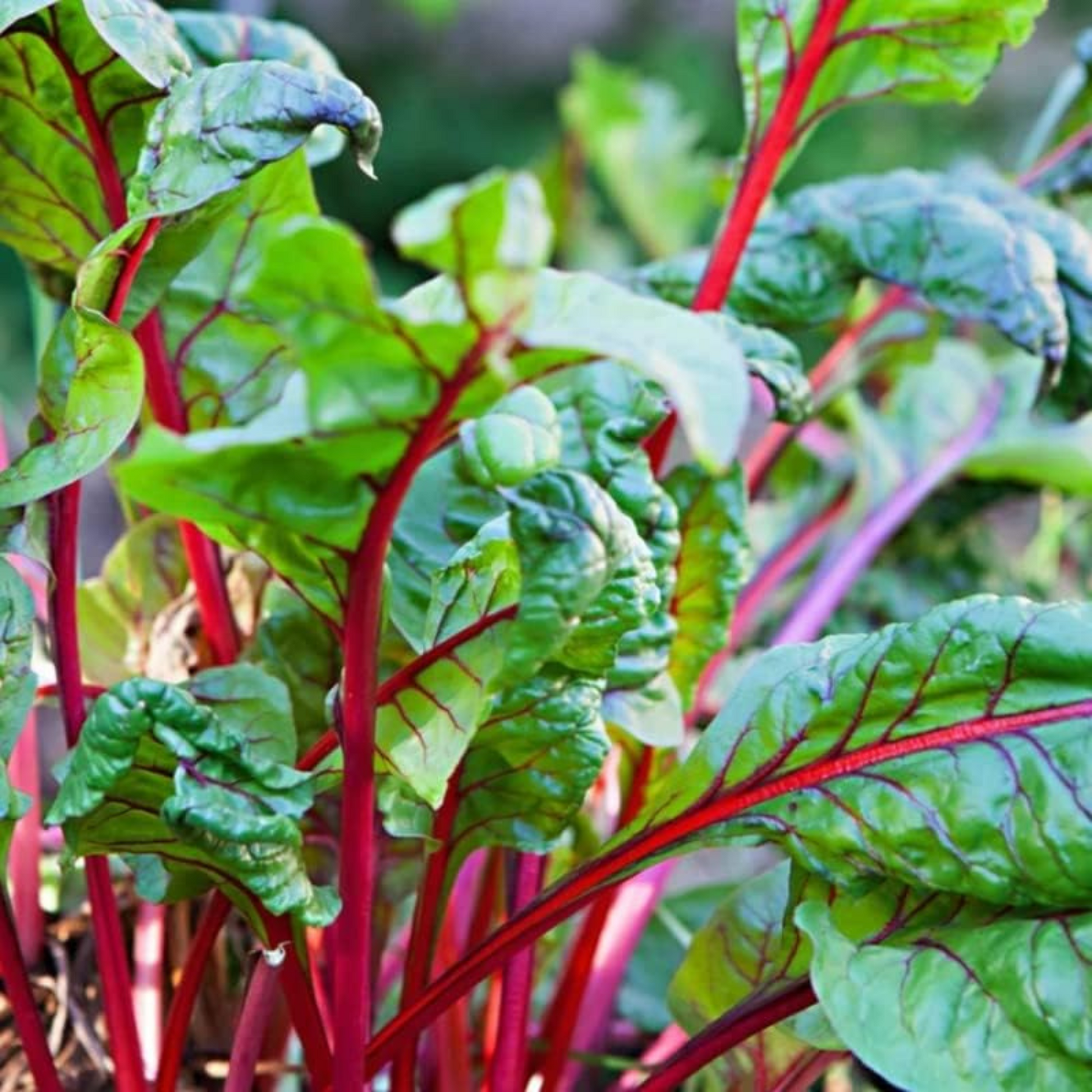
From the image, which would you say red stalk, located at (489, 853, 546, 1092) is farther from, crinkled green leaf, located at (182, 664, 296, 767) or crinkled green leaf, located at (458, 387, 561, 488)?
crinkled green leaf, located at (458, 387, 561, 488)

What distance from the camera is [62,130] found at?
0.62 metres

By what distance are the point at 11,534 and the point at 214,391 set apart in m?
0.17

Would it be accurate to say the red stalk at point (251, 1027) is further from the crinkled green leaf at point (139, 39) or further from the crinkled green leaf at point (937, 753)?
the crinkled green leaf at point (139, 39)

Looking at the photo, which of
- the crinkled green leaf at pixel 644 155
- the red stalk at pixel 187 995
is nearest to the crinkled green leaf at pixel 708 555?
the red stalk at pixel 187 995

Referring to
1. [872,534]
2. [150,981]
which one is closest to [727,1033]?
[150,981]

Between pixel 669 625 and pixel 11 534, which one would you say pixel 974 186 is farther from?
pixel 11 534

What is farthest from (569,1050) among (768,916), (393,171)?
(393,171)

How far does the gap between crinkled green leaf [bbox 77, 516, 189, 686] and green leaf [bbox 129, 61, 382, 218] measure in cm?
30

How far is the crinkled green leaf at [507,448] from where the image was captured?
40 centimetres

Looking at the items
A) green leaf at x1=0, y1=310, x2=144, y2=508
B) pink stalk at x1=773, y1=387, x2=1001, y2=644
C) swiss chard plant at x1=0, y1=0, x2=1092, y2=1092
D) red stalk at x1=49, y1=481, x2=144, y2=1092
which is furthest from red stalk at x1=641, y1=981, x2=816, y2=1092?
pink stalk at x1=773, y1=387, x2=1001, y2=644

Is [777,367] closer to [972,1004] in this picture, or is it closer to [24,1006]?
[972,1004]

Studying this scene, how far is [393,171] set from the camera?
356 centimetres

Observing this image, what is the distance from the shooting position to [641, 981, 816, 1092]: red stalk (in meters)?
0.55

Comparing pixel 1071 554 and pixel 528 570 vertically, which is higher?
pixel 528 570
